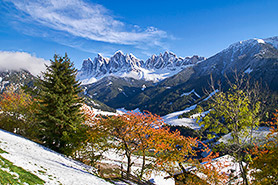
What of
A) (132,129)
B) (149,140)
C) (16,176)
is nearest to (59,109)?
(132,129)

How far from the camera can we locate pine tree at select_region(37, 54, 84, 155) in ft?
77.9

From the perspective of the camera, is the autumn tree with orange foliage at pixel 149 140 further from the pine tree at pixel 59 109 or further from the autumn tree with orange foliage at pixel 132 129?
the pine tree at pixel 59 109

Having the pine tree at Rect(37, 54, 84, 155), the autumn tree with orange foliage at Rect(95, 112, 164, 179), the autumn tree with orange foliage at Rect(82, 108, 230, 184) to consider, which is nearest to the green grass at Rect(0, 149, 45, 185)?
the autumn tree with orange foliage at Rect(82, 108, 230, 184)

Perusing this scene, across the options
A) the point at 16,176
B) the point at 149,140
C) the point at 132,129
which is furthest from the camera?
the point at 132,129

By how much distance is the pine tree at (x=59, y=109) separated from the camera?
2373cm

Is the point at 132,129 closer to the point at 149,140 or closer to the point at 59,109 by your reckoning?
the point at 149,140

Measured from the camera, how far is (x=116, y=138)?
20.8 metres

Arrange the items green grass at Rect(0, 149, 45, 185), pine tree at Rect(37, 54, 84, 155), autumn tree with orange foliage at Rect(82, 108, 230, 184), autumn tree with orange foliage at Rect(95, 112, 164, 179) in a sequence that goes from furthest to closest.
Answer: pine tree at Rect(37, 54, 84, 155) → autumn tree with orange foliage at Rect(95, 112, 164, 179) → autumn tree with orange foliage at Rect(82, 108, 230, 184) → green grass at Rect(0, 149, 45, 185)

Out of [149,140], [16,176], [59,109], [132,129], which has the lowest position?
[16,176]

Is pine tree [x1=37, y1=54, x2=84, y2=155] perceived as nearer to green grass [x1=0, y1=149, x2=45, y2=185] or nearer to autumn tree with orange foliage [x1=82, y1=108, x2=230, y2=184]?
autumn tree with orange foliage [x1=82, y1=108, x2=230, y2=184]

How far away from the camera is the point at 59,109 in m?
23.5

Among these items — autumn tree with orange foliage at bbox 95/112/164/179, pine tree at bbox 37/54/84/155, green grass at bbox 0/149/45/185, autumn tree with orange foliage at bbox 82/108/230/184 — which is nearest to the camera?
green grass at bbox 0/149/45/185

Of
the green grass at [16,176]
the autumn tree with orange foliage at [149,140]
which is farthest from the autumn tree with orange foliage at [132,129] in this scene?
the green grass at [16,176]

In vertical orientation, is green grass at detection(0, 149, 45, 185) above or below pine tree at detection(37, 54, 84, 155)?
below
